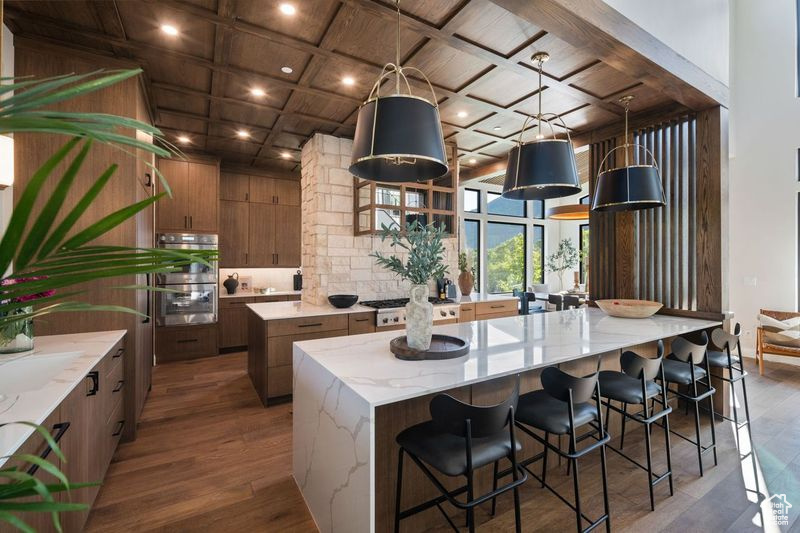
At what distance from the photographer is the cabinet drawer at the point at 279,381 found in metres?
3.63

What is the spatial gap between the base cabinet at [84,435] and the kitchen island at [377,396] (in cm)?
→ 104

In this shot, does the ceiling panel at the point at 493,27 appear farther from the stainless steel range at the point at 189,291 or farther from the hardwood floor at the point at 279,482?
the stainless steel range at the point at 189,291

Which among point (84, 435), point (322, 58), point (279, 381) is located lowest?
point (279, 381)

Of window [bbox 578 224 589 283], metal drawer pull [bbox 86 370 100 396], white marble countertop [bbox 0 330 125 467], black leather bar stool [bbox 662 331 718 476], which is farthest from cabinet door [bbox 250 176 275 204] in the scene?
window [bbox 578 224 589 283]

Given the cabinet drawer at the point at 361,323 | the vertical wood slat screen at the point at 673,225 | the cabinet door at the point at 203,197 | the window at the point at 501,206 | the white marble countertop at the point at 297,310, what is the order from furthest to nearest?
the window at the point at 501,206 → the cabinet door at the point at 203,197 → the cabinet drawer at the point at 361,323 → the white marble countertop at the point at 297,310 → the vertical wood slat screen at the point at 673,225

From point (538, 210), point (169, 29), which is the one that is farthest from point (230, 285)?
point (538, 210)

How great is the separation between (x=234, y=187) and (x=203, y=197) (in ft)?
1.89

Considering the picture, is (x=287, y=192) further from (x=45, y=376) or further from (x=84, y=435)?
(x=84, y=435)

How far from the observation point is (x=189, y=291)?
4.92m

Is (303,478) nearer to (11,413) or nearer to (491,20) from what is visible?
(11,413)

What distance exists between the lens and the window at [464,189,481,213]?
811 centimetres

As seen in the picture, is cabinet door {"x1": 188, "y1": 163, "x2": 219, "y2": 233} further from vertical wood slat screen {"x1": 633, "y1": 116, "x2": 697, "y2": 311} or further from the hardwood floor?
vertical wood slat screen {"x1": 633, "y1": 116, "x2": 697, "y2": 311}

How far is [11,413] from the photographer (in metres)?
1.38

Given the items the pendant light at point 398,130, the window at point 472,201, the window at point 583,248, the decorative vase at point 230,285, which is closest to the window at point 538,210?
the window at point 583,248
